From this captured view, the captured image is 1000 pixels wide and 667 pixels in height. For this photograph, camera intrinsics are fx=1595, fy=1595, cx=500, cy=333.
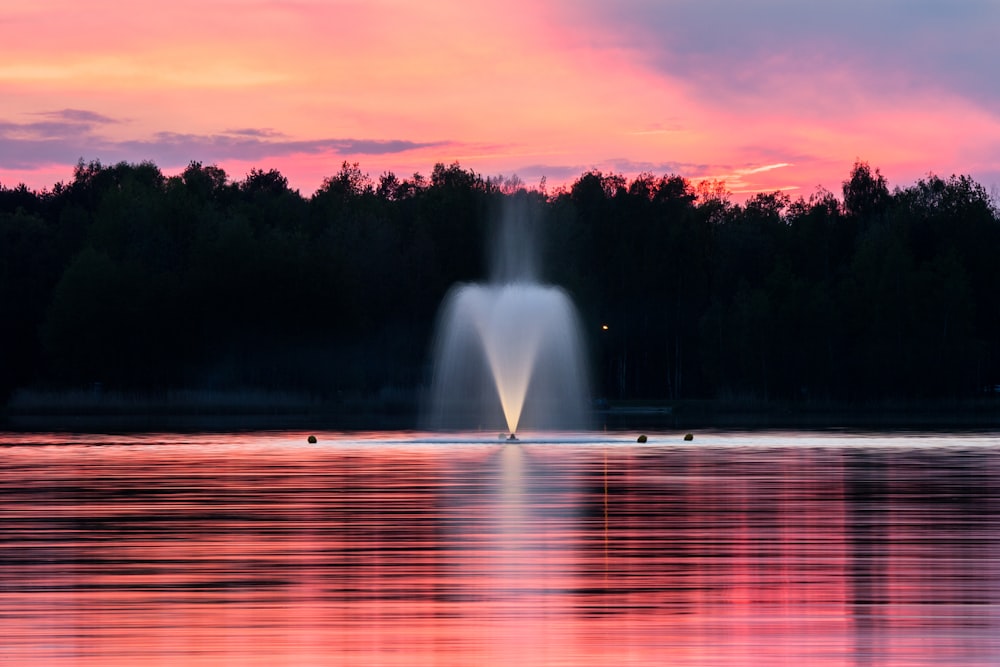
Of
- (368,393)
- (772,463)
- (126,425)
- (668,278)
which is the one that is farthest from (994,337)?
(772,463)

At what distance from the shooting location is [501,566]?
20516mm

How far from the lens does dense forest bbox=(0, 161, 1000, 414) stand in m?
124

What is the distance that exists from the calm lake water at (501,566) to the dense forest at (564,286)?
84411 millimetres

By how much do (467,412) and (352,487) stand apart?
69.5 m

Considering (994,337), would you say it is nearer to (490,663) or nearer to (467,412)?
(467,412)

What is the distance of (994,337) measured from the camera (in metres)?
136

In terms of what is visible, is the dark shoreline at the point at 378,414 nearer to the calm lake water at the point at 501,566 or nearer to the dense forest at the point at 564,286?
the dense forest at the point at 564,286

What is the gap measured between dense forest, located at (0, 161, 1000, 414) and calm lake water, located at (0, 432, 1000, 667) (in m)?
84.4

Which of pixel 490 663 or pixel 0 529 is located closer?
pixel 490 663

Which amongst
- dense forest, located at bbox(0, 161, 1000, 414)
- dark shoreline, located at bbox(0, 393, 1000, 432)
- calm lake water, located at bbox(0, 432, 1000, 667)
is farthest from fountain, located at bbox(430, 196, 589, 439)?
dense forest, located at bbox(0, 161, 1000, 414)

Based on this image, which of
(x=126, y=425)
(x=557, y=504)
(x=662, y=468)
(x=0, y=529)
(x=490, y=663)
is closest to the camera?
(x=490, y=663)

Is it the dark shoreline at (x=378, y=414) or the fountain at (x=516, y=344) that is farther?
the dark shoreline at (x=378, y=414)

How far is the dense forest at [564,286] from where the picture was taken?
406ft

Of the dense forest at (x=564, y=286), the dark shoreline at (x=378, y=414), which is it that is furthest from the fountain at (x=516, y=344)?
the dense forest at (x=564, y=286)
